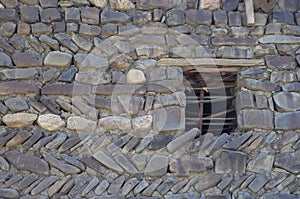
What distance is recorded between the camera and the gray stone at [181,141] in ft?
11.3

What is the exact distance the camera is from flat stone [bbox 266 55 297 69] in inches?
142

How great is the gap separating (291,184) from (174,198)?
780 mm

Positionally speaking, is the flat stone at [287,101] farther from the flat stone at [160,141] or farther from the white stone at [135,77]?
the white stone at [135,77]

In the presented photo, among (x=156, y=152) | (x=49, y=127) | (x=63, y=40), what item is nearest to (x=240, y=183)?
(x=156, y=152)

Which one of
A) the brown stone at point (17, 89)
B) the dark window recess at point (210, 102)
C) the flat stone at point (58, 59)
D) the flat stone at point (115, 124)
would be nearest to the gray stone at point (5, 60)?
the brown stone at point (17, 89)

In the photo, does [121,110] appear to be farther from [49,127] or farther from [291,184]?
[291,184]

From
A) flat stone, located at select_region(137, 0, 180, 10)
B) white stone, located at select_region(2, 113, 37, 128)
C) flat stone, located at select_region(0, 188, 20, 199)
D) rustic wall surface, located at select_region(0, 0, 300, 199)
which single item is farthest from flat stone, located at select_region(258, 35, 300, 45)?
flat stone, located at select_region(0, 188, 20, 199)

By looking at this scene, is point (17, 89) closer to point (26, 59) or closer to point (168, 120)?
point (26, 59)

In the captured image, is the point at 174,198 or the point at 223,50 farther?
the point at 223,50

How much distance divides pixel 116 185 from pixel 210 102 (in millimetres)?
886

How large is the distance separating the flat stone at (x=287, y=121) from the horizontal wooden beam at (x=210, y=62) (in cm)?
39

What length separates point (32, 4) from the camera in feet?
12.0

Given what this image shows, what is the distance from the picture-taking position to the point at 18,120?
3.44 meters

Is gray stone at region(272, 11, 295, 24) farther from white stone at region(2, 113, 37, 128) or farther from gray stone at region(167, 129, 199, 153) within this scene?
white stone at region(2, 113, 37, 128)
